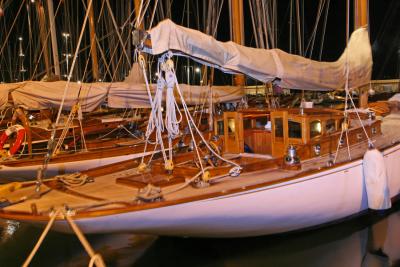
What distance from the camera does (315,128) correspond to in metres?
7.44

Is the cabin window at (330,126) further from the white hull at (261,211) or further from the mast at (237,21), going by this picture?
the mast at (237,21)

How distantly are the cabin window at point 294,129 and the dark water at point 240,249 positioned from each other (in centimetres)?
162

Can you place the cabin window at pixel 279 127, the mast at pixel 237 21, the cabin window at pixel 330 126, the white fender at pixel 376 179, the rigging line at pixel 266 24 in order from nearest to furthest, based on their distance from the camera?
the white fender at pixel 376 179
the cabin window at pixel 279 127
the cabin window at pixel 330 126
the rigging line at pixel 266 24
the mast at pixel 237 21

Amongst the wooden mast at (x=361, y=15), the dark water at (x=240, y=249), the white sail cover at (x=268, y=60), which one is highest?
the wooden mast at (x=361, y=15)

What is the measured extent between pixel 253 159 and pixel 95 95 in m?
5.03

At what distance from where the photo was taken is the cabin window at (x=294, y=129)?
7230 mm

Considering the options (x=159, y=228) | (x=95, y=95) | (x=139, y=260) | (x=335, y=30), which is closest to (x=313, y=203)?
(x=159, y=228)

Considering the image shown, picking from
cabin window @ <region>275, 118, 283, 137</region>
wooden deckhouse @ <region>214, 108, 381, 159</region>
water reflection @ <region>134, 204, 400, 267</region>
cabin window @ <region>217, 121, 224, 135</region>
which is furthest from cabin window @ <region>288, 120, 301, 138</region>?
water reflection @ <region>134, 204, 400, 267</region>

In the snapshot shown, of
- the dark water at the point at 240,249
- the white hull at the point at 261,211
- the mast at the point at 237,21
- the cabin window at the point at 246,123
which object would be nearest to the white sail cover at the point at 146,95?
the mast at the point at 237,21

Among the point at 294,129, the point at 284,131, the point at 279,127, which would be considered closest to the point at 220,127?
the point at 279,127

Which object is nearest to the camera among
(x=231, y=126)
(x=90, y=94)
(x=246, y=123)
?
(x=231, y=126)

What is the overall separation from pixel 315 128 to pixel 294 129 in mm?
433

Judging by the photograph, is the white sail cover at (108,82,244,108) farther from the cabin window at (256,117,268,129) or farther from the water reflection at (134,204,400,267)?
the water reflection at (134,204,400,267)

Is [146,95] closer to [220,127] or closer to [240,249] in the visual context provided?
[220,127]
